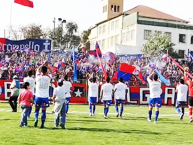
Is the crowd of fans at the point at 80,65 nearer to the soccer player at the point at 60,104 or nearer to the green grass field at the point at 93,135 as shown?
the green grass field at the point at 93,135

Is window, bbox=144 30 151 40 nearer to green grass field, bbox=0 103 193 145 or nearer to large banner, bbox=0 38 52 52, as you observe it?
large banner, bbox=0 38 52 52

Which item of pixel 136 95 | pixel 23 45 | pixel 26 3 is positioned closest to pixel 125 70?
pixel 136 95

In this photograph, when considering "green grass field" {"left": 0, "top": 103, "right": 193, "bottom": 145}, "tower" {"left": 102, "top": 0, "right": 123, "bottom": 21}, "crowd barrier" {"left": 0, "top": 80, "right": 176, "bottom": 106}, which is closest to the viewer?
"green grass field" {"left": 0, "top": 103, "right": 193, "bottom": 145}

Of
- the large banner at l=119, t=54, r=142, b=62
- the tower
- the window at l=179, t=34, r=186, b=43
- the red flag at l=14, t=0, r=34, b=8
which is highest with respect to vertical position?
the tower

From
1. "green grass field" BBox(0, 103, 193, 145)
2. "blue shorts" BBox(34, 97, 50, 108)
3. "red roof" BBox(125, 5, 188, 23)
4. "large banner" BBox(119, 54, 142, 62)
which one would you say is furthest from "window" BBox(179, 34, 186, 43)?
"blue shorts" BBox(34, 97, 50, 108)

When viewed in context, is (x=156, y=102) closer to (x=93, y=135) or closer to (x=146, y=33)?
(x=93, y=135)

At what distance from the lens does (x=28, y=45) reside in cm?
3847

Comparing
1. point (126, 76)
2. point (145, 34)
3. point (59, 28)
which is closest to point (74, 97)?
point (126, 76)

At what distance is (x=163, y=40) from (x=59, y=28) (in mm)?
30786

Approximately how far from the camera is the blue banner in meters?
37.5

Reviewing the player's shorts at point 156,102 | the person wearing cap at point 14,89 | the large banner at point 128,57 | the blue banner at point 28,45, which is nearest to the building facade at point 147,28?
the blue banner at point 28,45

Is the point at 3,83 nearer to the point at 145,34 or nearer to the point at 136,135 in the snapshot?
the point at 136,135

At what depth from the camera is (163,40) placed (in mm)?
68125

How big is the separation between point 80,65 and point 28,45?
20.9ft
